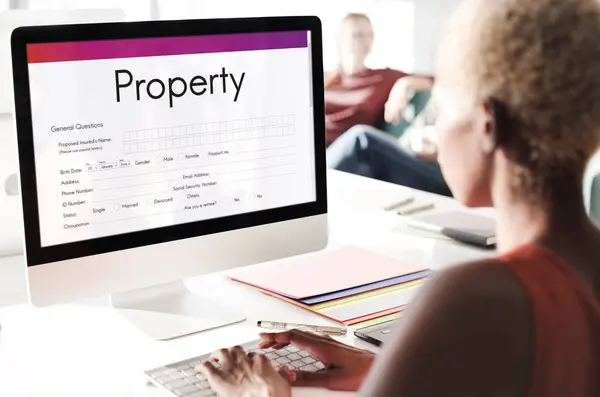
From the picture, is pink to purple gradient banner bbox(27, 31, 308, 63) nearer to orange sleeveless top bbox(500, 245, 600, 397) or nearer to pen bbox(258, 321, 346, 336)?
pen bbox(258, 321, 346, 336)

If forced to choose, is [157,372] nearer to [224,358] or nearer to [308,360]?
[224,358]

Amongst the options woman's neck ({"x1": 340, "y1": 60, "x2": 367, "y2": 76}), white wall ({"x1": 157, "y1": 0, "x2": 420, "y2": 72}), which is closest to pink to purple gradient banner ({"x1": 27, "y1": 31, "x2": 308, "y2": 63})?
white wall ({"x1": 157, "y1": 0, "x2": 420, "y2": 72})

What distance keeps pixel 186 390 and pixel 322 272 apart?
0.59 m

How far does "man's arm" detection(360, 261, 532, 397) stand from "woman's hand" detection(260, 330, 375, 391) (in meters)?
0.45

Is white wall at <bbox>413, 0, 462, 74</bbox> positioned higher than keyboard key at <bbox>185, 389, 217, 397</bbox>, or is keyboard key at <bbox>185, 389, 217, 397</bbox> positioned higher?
white wall at <bbox>413, 0, 462, 74</bbox>

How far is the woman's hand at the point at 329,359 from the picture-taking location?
47.1 inches

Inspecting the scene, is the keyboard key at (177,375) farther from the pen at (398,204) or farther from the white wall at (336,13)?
the white wall at (336,13)

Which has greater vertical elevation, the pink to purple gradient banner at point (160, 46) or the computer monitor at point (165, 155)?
the pink to purple gradient banner at point (160, 46)

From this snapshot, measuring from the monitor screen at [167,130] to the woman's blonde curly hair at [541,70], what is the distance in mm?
730

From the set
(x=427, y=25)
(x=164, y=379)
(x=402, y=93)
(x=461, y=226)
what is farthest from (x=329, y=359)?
(x=402, y=93)

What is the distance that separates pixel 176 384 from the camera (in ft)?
3.85

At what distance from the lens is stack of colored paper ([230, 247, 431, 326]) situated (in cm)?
150

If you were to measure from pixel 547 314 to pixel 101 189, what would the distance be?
83 cm

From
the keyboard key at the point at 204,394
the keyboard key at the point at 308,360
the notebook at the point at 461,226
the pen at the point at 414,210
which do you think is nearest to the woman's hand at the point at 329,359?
the keyboard key at the point at 308,360
